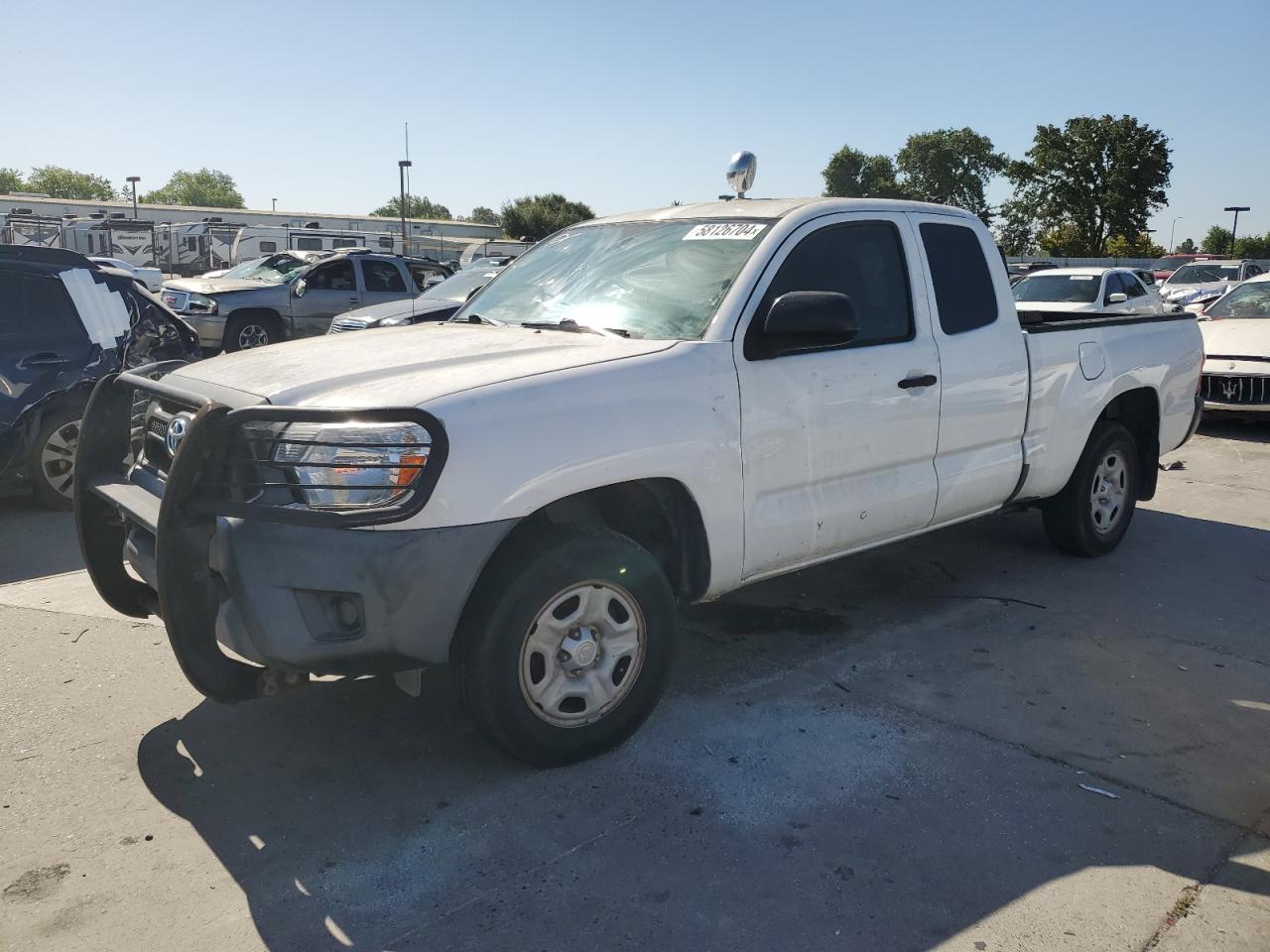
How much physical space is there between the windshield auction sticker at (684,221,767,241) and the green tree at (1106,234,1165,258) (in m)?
63.5

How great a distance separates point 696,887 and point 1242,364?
9.89 meters

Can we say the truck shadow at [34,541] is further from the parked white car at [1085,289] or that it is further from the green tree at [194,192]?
the green tree at [194,192]

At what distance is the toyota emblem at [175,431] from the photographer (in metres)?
3.50

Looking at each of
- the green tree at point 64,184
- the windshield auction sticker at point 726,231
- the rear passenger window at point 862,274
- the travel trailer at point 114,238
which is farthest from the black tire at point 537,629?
the green tree at point 64,184

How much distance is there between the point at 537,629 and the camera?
3359 mm

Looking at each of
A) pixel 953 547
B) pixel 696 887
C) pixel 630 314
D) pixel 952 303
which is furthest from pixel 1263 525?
pixel 696 887

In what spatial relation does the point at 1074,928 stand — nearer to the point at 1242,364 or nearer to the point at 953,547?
the point at 953,547

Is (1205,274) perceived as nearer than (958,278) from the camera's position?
No

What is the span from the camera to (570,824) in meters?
3.22

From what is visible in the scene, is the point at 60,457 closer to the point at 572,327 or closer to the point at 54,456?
the point at 54,456

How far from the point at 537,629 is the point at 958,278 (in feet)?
9.13

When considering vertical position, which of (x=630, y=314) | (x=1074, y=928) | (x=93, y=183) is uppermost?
(x=93, y=183)

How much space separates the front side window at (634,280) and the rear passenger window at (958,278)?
3.40 ft

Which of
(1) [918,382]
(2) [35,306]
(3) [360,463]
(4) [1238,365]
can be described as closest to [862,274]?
(1) [918,382]
